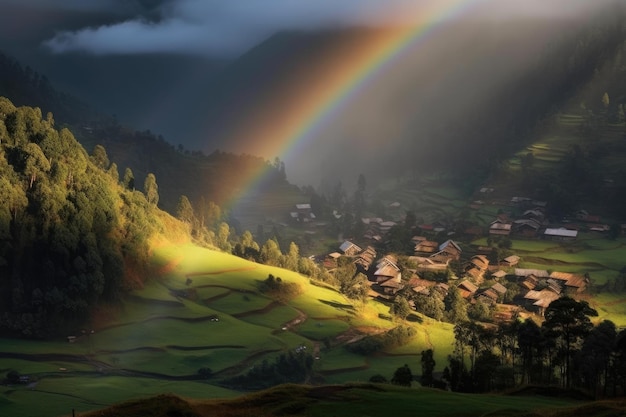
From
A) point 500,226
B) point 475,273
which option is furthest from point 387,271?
point 500,226

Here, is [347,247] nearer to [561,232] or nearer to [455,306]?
[455,306]

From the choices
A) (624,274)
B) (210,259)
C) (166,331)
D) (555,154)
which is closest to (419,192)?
(555,154)

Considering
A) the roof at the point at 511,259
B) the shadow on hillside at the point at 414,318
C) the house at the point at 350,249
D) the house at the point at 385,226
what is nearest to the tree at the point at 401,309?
the shadow on hillside at the point at 414,318

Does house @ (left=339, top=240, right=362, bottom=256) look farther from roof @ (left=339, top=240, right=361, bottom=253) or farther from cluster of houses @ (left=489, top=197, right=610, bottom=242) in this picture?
cluster of houses @ (left=489, top=197, right=610, bottom=242)

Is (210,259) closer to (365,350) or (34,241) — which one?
(34,241)

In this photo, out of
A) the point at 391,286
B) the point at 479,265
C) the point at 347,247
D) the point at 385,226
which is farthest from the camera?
the point at 385,226

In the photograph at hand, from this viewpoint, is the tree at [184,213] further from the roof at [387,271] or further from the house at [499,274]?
the house at [499,274]

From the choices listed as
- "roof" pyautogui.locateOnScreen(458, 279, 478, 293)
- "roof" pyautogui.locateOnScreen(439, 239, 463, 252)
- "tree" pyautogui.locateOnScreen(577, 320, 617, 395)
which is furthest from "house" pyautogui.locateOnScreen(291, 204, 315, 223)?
"tree" pyautogui.locateOnScreen(577, 320, 617, 395)

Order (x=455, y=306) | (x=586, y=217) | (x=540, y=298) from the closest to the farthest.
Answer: (x=455, y=306) → (x=540, y=298) → (x=586, y=217)

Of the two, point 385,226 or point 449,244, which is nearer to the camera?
point 449,244
